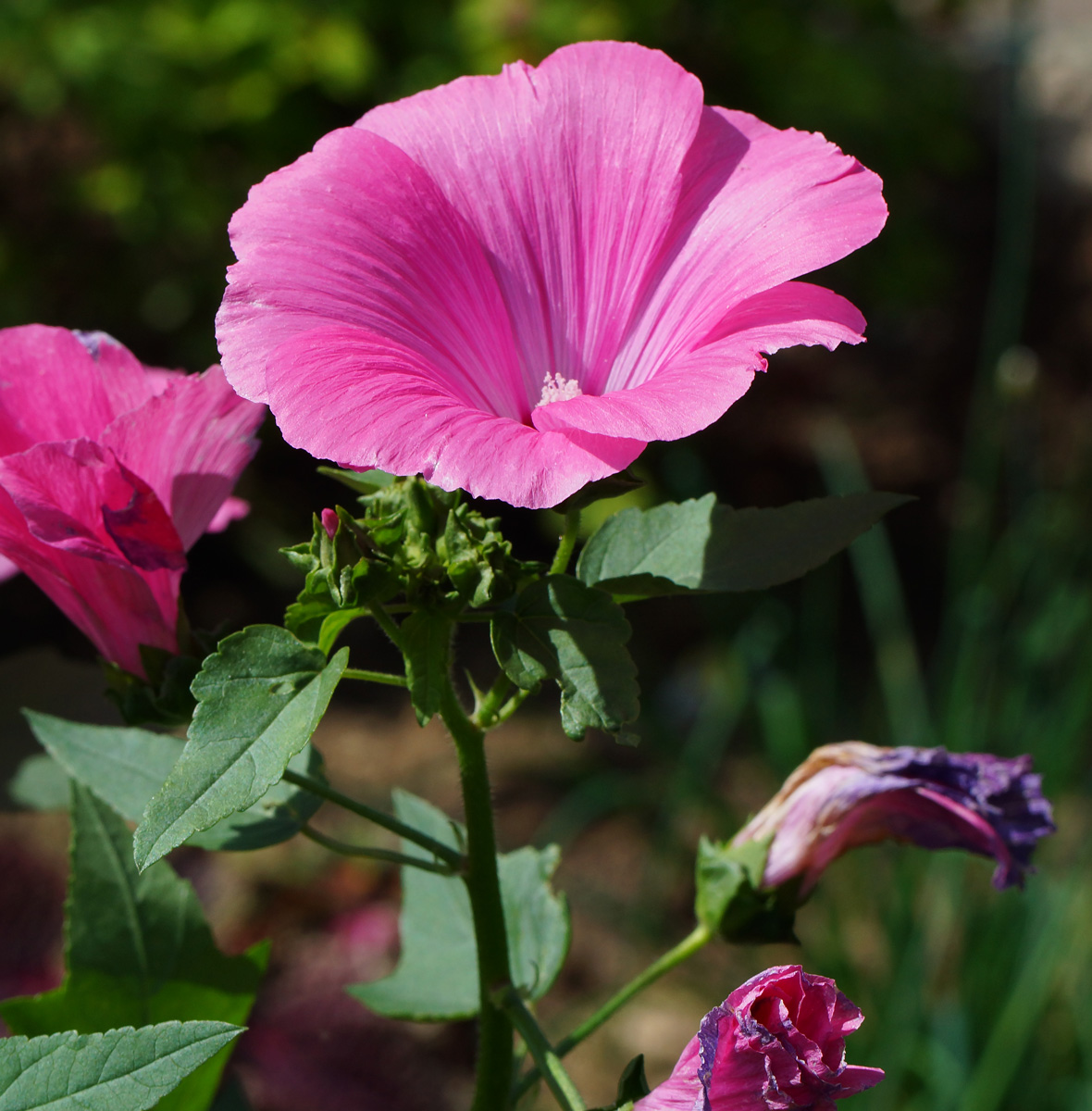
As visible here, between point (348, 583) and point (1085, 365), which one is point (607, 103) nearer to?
point (348, 583)

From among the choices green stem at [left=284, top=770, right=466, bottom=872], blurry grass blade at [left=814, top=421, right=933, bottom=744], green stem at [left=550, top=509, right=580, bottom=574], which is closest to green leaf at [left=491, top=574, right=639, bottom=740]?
green stem at [left=550, top=509, right=580, bottom=574]

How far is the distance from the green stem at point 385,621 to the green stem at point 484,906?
34 millimetres

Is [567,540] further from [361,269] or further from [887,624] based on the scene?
[887,624]

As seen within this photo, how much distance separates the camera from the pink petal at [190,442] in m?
0.57

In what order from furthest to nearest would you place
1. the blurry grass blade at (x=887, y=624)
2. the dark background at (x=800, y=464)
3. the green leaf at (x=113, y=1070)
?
the blurry grass blade at (x=887, y=624) → the dark background at (x=800, y=464) → the green leaf at (x=113, y=1070)

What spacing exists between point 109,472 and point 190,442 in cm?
5

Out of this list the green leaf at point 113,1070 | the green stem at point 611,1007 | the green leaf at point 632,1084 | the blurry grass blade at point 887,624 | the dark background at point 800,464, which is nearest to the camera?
the green leaf at point 113,1070

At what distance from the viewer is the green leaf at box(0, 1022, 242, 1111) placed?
453mm

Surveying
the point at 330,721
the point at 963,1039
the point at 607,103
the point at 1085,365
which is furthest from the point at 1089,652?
the point at 1085,365

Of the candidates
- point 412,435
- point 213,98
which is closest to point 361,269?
point 412,435

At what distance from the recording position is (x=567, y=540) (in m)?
0.57

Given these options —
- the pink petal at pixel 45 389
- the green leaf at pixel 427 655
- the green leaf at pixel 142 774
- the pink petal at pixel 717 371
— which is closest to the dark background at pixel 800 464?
the green leaf at pixel 142 774

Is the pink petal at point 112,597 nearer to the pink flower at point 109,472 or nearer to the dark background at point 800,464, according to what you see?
the pink flower at point 109,472

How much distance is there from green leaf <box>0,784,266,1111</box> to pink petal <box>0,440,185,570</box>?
20 cm
